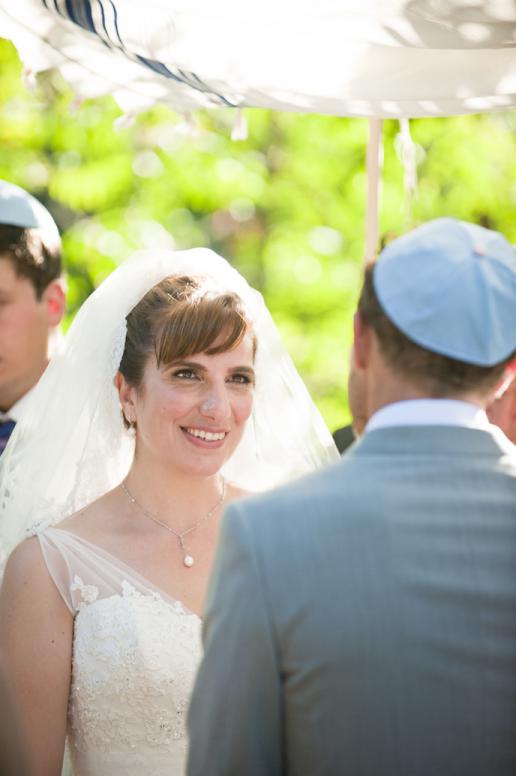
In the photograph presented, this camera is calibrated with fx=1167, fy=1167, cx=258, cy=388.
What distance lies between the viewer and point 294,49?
12.3 ft

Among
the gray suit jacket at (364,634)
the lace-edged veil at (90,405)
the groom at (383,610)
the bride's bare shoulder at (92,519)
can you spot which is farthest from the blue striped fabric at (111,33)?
the gray suit jacket at (364,634)

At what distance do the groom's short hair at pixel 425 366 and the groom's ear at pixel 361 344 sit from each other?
0.13ft

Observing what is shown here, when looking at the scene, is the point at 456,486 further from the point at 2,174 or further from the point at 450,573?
the point at 2,174

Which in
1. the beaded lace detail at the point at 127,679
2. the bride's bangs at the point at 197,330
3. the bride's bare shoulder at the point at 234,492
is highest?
the bride's bangs at the point at 197,330

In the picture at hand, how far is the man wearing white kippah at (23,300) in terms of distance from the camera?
4406mm

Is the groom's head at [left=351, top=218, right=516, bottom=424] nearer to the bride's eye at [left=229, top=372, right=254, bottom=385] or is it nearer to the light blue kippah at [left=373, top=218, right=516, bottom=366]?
the light blue kippah at [left=373, top=218, right=516, bottom=366]

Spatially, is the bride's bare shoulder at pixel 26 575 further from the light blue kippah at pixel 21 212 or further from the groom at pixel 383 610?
the light blue kippah at pixel 21 212

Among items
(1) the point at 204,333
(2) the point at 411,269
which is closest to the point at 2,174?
(1) the point at 204,333

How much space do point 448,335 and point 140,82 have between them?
7.60ft

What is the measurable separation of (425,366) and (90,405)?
1.99 meters

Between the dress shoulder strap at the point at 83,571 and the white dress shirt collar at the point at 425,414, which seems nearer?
the white dress shirt collar at the point at 425,414

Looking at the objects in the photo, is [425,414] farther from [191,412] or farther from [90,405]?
[90,405]

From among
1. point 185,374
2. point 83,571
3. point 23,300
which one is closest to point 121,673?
point 83,571

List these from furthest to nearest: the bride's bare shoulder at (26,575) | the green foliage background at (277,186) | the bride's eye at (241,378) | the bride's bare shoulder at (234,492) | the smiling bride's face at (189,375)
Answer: the green foliage background at (277,186), the bride's bare shoulder at (234,492), the bride's eye at (241,378), the smiling bride's face at (189,375), the bride's bare shoulder at (26,575)
